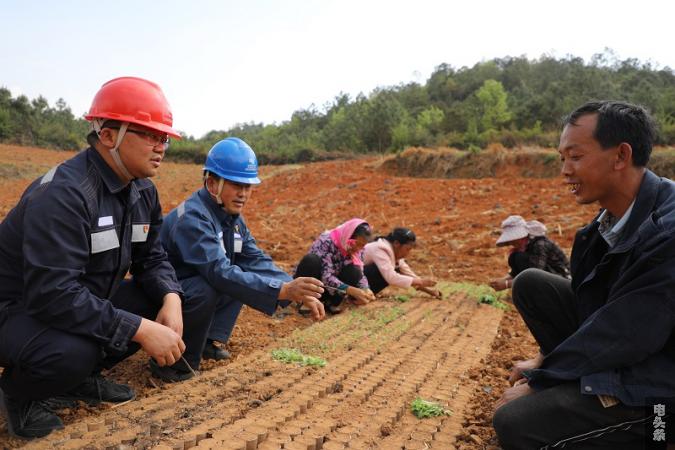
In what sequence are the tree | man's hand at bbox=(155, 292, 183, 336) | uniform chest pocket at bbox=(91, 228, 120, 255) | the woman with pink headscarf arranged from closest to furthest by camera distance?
uniform chest pocket at bbox=(91, 228, 120, 255)
man's hand at bbox=(155, 292, 183, 336)
the woman with pink headscarf
the tree

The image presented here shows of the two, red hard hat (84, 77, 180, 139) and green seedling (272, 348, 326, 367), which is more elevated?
red hard hat (84, 77, 180, 139)

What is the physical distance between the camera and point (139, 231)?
2.88 metres

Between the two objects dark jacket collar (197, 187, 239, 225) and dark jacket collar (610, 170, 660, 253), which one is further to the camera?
dark jacket collar (197, 187, 239, 225)

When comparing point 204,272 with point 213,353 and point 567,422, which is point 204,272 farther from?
point 567,422

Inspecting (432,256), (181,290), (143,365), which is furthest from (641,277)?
(432,256)

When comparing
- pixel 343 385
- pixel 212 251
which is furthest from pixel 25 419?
pixel 343 385

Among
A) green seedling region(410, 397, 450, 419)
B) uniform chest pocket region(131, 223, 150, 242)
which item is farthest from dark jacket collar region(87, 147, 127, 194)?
green seedling region(410, 397, 450, 419)

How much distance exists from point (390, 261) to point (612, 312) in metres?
3.96

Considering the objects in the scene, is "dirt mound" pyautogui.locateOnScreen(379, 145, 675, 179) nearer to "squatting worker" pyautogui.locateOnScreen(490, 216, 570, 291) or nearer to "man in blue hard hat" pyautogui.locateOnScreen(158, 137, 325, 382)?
"squatting worker" pyautogui.locateOnScreen(490, 216, 570, 291)

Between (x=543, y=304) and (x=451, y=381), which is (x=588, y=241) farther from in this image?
(x=451, y=381)

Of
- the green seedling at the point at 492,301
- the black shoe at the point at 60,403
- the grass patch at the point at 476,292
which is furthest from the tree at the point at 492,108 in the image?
the black shoe at the point at 60,403

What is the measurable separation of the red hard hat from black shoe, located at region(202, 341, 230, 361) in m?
1.76

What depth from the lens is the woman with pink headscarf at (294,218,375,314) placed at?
5.17 metres

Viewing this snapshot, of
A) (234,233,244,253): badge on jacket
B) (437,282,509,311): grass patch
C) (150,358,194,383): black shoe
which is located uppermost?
(234,233,244,253): badge on jacket
